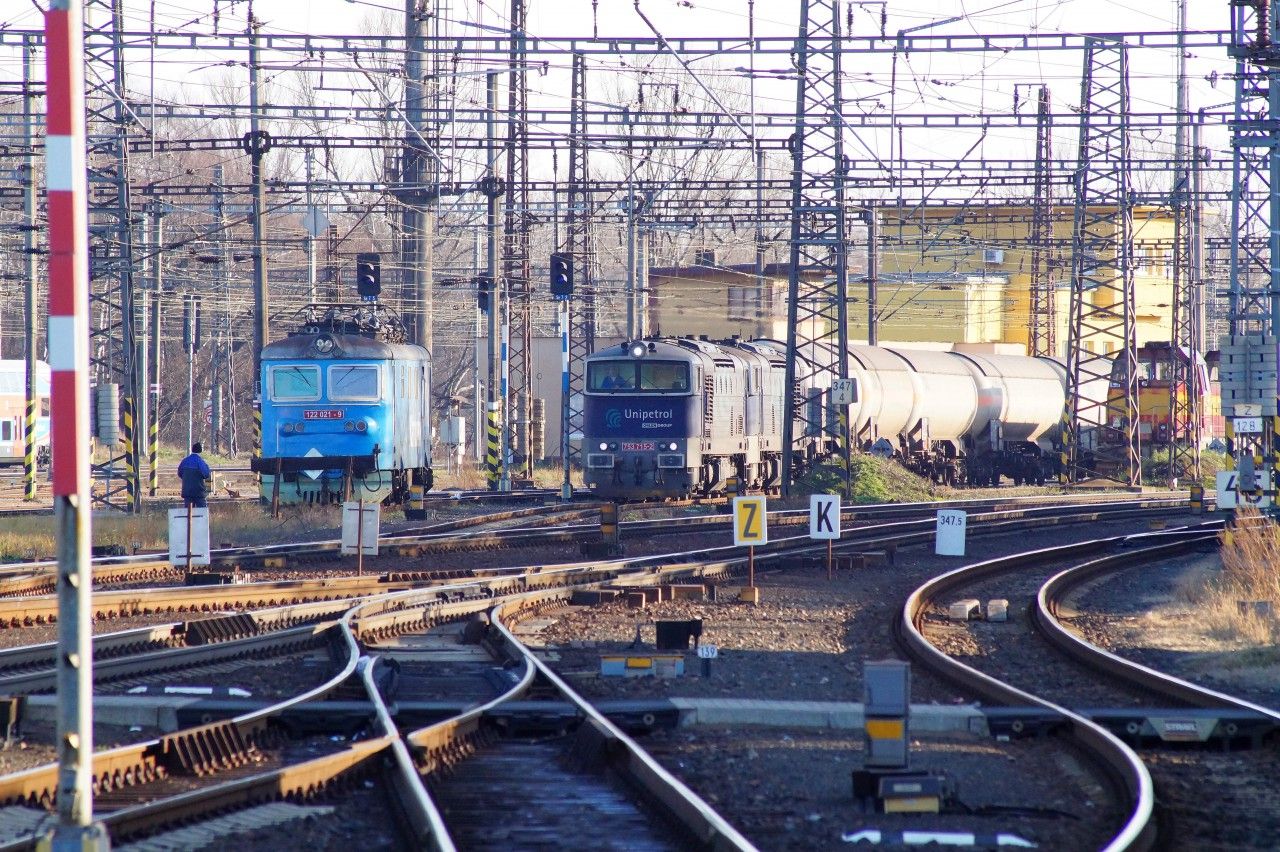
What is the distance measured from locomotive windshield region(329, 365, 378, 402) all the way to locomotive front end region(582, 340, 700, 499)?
3.97 metres

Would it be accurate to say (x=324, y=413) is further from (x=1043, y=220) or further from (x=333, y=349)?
(x=1043, y=220)

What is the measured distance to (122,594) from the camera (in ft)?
49.0

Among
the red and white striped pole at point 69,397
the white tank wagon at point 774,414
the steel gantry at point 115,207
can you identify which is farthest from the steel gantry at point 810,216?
the red and white striped pole at point 69,397

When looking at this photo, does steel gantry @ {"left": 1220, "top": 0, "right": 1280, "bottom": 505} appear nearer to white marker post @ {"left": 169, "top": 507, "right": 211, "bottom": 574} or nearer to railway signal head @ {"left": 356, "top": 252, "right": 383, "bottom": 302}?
white marker post @ {"left": 169, "top": 507, "right": 211, "bottom": 574}

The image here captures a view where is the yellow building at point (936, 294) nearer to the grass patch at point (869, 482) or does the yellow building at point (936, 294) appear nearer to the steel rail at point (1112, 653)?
the grass patch at point (869, 482)

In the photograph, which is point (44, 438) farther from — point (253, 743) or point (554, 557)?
point (253, 743)

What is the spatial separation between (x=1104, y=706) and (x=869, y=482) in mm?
23666

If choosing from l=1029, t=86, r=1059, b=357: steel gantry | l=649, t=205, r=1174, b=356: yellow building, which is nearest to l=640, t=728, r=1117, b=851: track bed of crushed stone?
l=1029, t=86, r=1059, b=357: steel gantry

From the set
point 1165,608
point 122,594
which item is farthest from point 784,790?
point 1165,608

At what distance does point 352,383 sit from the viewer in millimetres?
27797

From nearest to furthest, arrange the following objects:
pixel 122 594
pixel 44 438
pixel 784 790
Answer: pixel 784 790 → pixel 122 594 → pixel 44 438

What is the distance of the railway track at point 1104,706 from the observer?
7559 millimetres

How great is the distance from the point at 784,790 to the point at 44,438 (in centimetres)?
4822

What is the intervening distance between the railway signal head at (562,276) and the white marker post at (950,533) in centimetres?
1390
